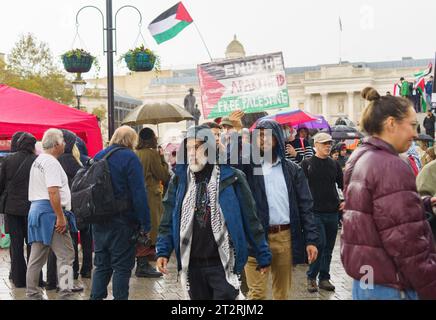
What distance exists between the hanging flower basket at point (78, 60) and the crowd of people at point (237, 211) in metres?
2.91

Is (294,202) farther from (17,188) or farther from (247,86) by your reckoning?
(247,86)

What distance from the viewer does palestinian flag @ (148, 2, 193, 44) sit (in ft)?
39.3

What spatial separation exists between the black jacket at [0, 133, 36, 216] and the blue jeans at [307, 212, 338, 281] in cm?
321

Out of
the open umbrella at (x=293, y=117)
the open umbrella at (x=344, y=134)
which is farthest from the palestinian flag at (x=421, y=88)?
the open umbrella at (x=293, y=117)

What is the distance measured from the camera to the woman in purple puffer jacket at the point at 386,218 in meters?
3.41

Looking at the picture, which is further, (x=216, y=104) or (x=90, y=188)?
(x=216, y=104)

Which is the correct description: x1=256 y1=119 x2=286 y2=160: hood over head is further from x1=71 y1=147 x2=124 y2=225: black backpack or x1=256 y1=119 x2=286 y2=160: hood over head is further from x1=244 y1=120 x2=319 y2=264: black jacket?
→ x1=71 y1=147 x2=124 y2=225: black backpack

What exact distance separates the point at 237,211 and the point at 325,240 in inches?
131

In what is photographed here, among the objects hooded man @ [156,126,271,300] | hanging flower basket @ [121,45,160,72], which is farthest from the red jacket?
hanging flower basket @ [121,45,160,72]

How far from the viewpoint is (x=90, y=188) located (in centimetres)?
623

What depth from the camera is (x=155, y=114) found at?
35.4ft

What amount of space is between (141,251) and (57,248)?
1667 millimetres
